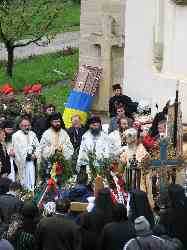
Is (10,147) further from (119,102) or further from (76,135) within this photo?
(119,102)

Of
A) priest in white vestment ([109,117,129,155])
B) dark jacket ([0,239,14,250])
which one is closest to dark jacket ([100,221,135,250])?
dark jacket ([0,239,14,250])

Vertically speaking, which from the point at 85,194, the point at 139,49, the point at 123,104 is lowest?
the point at 85,194

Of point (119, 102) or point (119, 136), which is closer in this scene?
point (119, 136)

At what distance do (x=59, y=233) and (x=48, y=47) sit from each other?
23821 mm

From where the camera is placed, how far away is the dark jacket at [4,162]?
18.3m

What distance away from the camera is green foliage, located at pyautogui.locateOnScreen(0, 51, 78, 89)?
31.4m

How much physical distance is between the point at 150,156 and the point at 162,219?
312 centimetres

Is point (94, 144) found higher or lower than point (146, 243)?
higher

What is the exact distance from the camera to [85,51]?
86.3 feet

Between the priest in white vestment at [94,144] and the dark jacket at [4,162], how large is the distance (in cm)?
117

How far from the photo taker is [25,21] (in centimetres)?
3297

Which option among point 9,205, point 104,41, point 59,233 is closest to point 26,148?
point 9,205

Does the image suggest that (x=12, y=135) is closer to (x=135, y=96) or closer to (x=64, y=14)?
(x=135, y=96)

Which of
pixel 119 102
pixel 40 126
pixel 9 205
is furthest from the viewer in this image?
pixel 119 102
